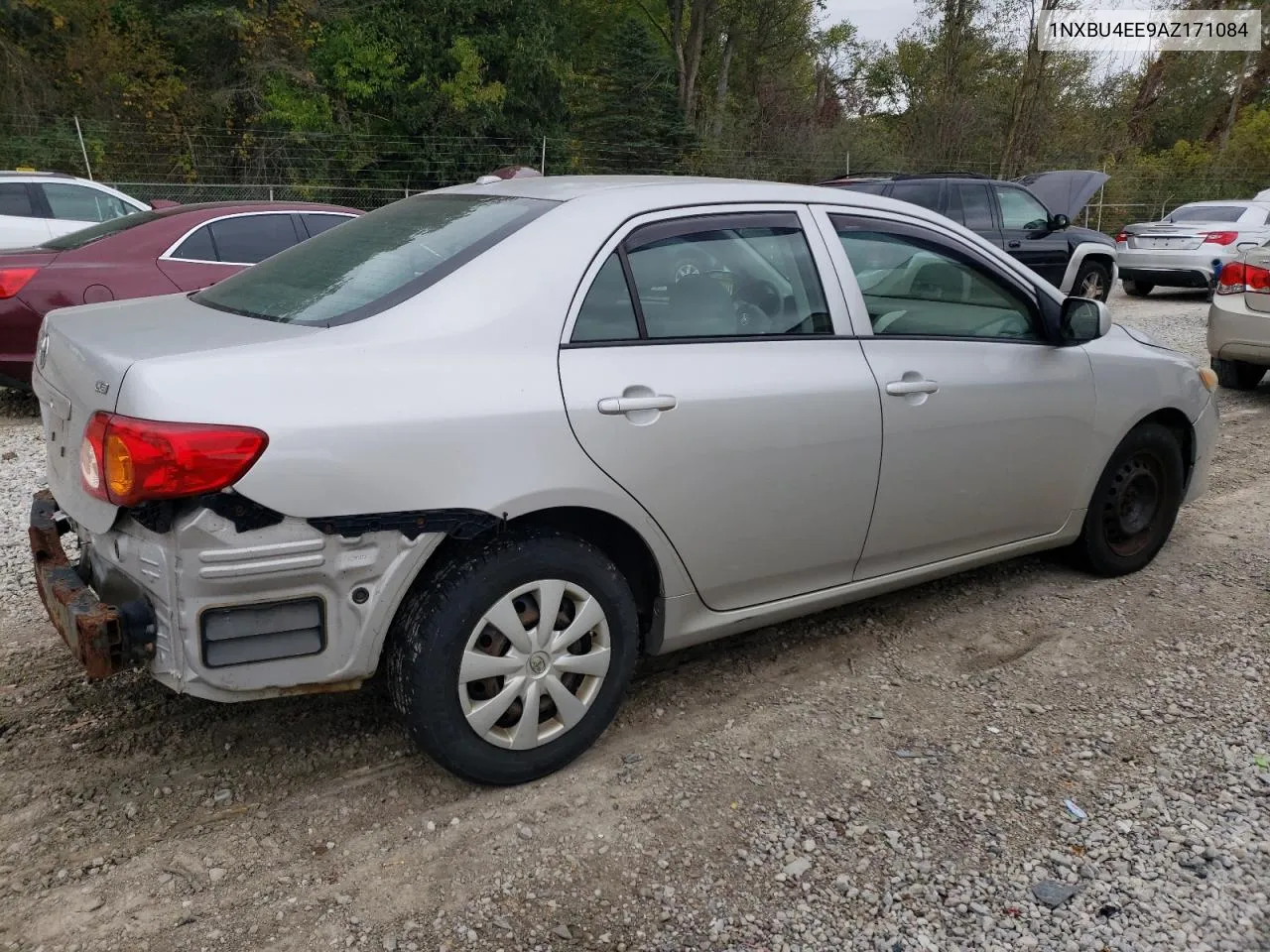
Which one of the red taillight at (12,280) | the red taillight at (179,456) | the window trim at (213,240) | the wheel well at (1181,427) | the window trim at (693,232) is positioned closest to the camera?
the red taillight at (179,456)

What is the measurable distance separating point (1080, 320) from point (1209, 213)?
14.2 m

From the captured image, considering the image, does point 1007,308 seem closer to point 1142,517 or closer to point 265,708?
point 1142,517

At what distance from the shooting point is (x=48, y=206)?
413 inches

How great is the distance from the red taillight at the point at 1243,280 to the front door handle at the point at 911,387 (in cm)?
597

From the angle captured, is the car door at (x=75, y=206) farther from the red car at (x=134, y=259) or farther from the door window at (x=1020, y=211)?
the door window at (x=1020, y=211)

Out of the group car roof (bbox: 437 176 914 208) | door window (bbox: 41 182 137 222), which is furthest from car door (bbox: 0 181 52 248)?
car roof (bbox: 437 176 914 208)

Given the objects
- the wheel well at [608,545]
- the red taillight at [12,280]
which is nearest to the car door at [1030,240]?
the red taillight at [12,280]

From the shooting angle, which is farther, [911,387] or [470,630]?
[911,387]

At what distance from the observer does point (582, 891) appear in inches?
97.5

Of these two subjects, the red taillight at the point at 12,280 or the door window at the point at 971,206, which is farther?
the door window at the point at 971,206

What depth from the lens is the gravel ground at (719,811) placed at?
238 centimetres

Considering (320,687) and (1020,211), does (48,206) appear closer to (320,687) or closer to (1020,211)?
(320,687)

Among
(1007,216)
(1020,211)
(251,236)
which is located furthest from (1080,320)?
(1020,211)

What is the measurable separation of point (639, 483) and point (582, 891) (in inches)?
41.9
